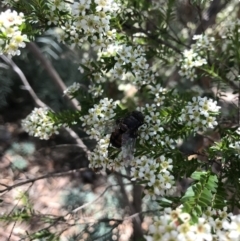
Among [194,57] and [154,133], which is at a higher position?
[194,57]

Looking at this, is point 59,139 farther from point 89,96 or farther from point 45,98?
point 89,96

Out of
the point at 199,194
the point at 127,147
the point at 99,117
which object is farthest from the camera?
the point at 99,117

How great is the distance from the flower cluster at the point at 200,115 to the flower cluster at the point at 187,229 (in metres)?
0.36

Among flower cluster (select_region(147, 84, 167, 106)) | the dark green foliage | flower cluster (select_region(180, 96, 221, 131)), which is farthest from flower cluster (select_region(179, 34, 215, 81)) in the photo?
the dark green foliage

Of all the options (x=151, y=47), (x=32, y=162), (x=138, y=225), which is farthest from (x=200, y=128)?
(x=32, y=162)

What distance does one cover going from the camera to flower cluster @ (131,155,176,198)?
873 millimetres

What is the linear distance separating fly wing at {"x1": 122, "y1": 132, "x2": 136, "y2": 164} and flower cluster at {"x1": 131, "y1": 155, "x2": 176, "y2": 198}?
52 millimetres

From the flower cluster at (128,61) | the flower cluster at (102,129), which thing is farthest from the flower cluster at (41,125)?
the flower cluster at (128,61)

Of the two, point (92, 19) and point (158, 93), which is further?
point (158, 93)

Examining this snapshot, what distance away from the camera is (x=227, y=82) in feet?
4.50

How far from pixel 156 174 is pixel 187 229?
0.25m

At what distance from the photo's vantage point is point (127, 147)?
0.99 meters

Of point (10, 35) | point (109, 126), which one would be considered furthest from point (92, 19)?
point (109, 126)

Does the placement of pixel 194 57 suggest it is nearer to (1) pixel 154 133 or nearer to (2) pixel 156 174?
(1) pixel 154 133
